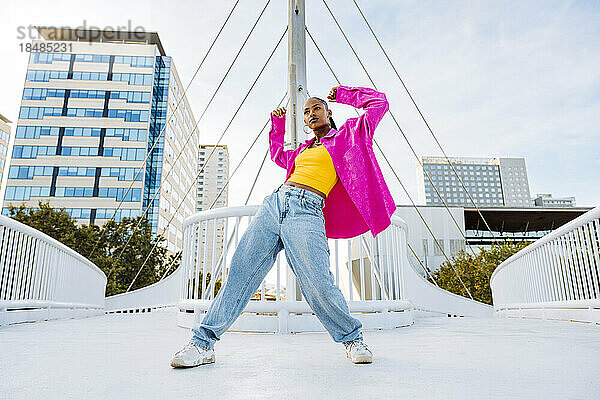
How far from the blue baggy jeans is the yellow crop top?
0.20 ft

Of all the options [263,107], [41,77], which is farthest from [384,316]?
[41,77]

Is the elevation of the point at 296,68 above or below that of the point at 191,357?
above

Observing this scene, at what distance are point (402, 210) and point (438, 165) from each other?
75.7 m

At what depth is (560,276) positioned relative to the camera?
377cm

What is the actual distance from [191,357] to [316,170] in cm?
86

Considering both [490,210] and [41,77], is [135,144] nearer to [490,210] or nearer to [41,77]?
[41,77]

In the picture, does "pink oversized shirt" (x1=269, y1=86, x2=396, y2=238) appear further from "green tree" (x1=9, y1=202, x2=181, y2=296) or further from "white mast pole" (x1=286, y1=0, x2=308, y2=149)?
"green tree" (x1=9, y1=202, x2=181, y2=296)

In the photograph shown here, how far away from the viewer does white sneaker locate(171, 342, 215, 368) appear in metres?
1.43

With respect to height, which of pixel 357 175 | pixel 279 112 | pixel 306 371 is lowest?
pixel 306 371

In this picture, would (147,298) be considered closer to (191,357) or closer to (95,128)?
(191,357)

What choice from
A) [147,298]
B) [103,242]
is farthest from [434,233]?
[147,298]

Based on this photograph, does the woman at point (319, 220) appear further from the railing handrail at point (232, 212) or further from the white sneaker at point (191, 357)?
the railing handrail at point (232, 212)

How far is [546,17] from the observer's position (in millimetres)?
9953

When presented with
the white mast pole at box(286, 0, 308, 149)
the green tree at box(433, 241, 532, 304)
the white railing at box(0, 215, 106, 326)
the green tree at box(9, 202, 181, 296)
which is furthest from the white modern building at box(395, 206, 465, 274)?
the white railing at box(0, 215, 106, 326)
